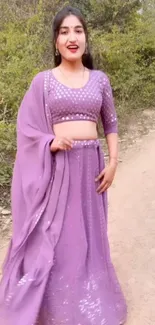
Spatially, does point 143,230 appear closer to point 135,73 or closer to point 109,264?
point 109,264

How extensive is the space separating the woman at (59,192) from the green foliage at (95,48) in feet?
9.24

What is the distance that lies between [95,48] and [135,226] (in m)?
4.82

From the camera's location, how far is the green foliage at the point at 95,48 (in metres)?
6.63

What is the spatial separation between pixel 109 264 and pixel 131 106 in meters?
5.45

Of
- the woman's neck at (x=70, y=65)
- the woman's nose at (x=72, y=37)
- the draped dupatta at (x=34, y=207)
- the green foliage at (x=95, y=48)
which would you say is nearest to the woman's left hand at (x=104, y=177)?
the draped dupatta at (x=34, y=207)

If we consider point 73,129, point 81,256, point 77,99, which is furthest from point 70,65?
point 81,256

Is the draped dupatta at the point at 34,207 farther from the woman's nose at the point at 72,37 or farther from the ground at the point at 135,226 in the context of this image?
the ground at the point at 135,226

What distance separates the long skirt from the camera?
8.64 feet

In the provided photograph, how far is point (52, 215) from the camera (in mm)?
2637

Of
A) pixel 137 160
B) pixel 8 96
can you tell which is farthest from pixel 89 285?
pixel 8 96

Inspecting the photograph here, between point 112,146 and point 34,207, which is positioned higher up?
point 112,146

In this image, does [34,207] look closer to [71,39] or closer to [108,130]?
[108,130]

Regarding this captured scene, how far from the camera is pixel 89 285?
2727 millimetres

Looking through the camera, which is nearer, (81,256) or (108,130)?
(81,256)
